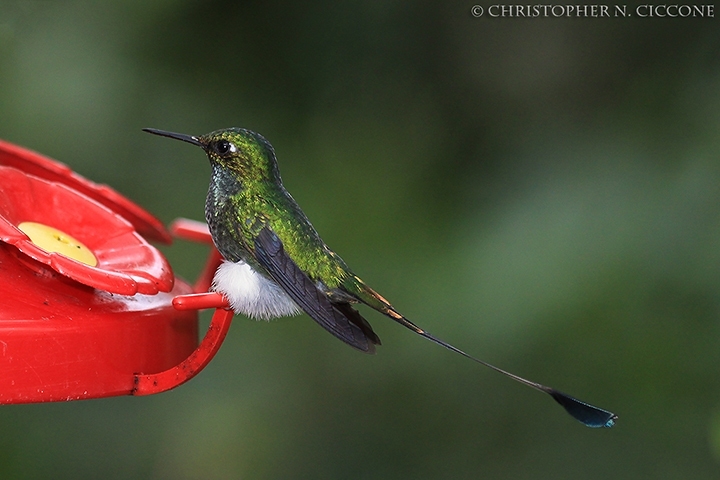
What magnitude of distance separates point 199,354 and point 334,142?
2345 mm

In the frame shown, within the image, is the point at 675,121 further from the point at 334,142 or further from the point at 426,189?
the point at 334,142

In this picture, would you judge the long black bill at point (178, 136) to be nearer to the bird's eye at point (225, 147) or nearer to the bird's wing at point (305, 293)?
the bird's eye at point (225, 147)

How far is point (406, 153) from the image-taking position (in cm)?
427

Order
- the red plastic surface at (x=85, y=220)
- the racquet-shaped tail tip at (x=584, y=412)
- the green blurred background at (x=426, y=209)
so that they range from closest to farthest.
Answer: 1. the racquet-shaped tail tip at (x=584, y=412)
2. the red plastic surface at (x=85, y=220)
3. the green blurred background at (x=426, y=209)

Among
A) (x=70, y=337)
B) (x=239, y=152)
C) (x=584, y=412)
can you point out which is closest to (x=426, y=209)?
(x=239, y=152)

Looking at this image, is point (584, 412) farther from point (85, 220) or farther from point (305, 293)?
point (85, 220)

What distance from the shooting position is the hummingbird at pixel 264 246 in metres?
2.21

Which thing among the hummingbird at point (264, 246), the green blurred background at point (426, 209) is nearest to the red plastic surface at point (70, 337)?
the hummingbird at point (264, 246)

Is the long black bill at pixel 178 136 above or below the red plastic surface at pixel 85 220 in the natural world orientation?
above

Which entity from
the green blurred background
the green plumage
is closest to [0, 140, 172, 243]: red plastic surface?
the green plumage

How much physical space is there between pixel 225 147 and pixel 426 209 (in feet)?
6.04

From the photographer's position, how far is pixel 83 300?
199cm

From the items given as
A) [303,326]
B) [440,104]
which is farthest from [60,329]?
[440,104]

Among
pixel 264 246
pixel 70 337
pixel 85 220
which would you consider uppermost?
pixel 264 246
